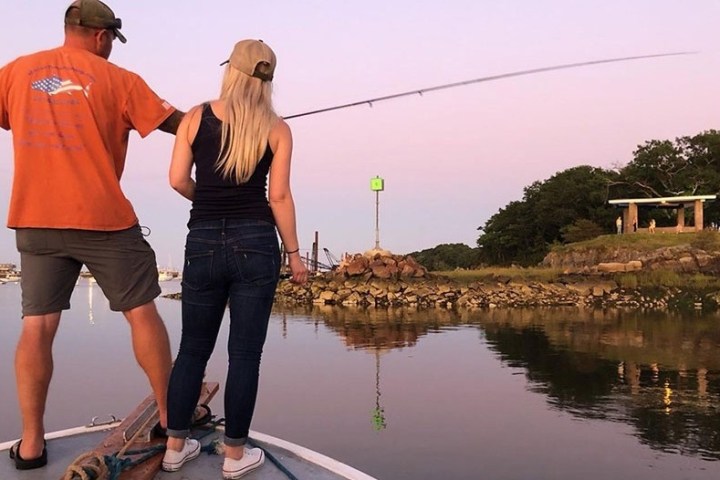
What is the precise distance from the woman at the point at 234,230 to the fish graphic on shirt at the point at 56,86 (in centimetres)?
43

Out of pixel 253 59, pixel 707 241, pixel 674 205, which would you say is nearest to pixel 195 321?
pixel 253 59

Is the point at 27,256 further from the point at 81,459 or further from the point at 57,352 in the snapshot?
the point at 57,352

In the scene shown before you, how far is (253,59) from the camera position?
2.47m

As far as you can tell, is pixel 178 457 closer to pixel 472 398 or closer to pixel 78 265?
pixel 78 265

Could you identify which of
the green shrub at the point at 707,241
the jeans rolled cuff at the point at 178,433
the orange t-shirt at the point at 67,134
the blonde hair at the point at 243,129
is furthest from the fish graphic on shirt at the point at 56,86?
the green shrub at the point at 707,241

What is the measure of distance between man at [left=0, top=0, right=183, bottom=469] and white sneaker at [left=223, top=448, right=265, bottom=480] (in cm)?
40

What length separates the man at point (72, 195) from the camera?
8.14ft

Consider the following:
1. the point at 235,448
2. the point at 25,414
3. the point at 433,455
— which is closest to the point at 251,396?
the point at 235,448

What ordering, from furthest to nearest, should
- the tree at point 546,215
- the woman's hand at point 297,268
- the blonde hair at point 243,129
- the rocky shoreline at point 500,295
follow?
the tree at point 546,215 → the rocky shoreline at point 500,295 → the woman's hand at point 297,268 → the blonde hair at point 243,129

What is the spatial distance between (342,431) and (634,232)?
32.3 metres

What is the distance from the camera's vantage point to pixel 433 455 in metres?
5.70

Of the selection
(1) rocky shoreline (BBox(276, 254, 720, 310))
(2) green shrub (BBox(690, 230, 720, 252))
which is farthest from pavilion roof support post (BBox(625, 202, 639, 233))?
(1) rocky shoreline (BBox(276, 254, 720, 310))

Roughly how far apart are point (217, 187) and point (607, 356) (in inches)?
389

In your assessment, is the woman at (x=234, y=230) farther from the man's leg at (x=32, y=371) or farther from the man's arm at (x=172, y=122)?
the man's leg at (x=32, y=371)
